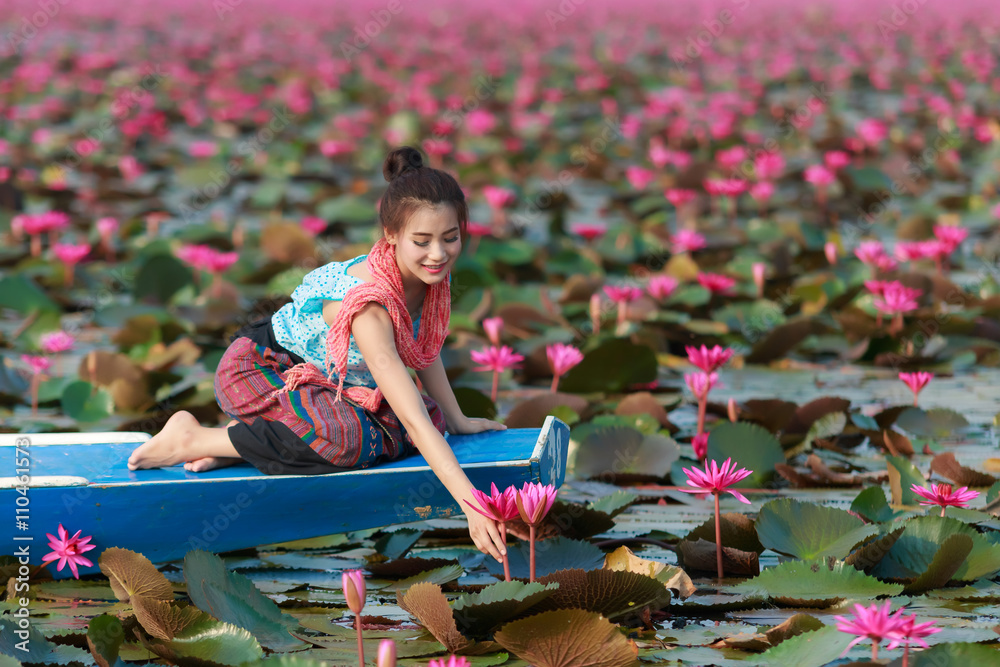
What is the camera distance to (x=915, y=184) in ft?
23.8

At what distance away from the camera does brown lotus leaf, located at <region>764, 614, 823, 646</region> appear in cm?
178

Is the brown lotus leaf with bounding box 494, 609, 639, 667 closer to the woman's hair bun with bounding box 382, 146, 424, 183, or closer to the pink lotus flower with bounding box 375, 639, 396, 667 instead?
the pink lotus flower with bounding box 375, 639, 396, 667

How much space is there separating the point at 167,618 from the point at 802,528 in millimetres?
1141

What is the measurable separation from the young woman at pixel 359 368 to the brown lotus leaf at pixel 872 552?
0.71m

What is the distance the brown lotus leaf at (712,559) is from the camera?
2.14 metres

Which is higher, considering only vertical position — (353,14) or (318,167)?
(353,14)

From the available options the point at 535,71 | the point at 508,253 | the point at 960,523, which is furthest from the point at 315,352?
the point at 535,71

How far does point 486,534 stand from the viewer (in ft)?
6.71

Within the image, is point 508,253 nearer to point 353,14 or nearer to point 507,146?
point 507,146

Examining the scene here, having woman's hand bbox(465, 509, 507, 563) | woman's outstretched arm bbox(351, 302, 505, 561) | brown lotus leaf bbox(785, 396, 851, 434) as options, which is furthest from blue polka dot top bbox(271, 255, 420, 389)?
brown lotus leaf bbox(785, 396, 851, 434)

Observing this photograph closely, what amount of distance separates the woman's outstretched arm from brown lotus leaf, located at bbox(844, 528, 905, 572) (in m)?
0.65

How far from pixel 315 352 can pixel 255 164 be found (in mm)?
5961
